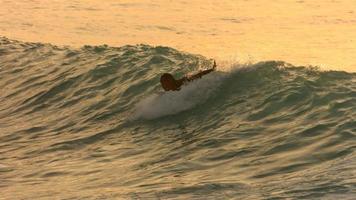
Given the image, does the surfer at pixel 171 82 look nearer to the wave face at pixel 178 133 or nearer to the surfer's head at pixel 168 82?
the surfer's head at pixel 168 82

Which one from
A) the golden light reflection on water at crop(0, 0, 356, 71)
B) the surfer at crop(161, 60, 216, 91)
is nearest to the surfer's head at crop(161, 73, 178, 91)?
the surfer at crop(161, 60, 216, 91)

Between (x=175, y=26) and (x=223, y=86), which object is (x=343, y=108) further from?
(x=175, y=26)

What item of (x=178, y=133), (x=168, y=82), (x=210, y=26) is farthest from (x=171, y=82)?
(x=210, y=26)

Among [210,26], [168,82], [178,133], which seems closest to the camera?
[178,133]

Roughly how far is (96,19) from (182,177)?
21.1 metres

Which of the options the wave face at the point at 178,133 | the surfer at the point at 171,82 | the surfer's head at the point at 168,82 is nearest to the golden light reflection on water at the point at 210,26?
the wave face at the point at 178,133

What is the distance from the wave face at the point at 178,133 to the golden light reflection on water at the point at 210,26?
2566 mm

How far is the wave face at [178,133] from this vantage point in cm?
1066

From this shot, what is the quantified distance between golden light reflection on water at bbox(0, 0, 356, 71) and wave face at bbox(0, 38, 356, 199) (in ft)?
8.42

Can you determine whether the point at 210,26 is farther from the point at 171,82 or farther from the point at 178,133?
the point at 178,133

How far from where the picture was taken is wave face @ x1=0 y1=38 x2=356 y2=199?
1066 centimetres

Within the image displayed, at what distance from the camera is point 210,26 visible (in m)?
27.9

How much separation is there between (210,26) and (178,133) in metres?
13.5

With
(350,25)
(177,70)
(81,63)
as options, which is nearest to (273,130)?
(177,70)
